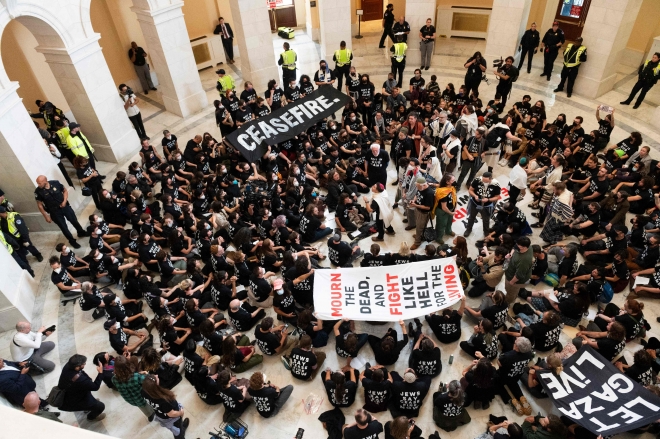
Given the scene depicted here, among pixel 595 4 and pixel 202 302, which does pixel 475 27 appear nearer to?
pixel 595 4

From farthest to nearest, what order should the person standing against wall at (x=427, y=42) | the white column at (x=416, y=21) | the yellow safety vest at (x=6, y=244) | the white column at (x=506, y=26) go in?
the white column at (x=416, y=21)
the person standing against wall at (x=427, y=42)
the white column at (x=506, y=26)
the yellow safety vest at (x=6, y=244)

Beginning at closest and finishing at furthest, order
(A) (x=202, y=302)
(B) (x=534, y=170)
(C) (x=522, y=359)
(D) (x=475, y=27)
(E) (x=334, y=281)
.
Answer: (C) (x=522, y=359), (E) (x=334, y=281), (A) (x=202, y=302), (B) (x=534, y=170), (D) (x=475, y=27)

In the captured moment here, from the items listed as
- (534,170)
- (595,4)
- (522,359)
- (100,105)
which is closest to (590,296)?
(522,359)

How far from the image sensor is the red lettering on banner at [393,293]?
727 centimetres

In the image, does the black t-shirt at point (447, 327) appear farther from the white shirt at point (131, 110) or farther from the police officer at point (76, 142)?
the white shirt at point (131, 110)

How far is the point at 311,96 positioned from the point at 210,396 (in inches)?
341

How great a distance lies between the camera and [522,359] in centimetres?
645

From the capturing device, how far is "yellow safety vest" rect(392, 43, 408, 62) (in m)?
14.9

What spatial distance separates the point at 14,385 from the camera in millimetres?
6719

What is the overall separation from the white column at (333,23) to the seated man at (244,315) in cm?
1192

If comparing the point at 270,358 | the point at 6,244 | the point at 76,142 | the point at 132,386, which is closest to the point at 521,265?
the point at 270,358

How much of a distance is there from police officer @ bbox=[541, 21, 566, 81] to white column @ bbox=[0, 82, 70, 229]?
49.3 feet

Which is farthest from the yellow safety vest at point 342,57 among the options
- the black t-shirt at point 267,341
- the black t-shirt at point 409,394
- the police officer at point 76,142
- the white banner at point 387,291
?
the black t-shirt at point 409,394

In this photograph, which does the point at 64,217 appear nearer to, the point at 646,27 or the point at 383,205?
the point at 383,205
